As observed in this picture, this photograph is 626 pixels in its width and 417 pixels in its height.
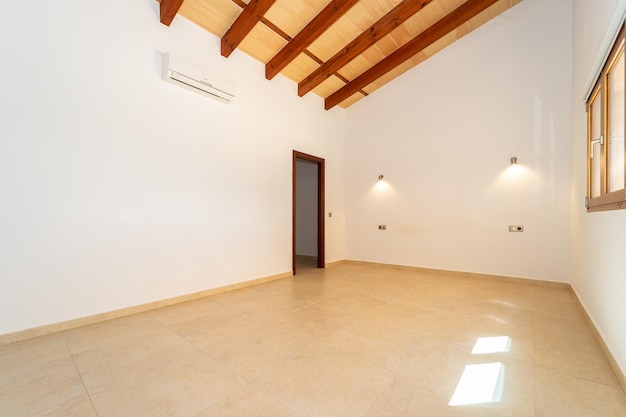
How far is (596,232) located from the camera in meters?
2.53

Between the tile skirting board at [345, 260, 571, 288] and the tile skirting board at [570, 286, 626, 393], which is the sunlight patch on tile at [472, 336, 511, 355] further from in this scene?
the tile skirting board at [345, 260, 571, 288]

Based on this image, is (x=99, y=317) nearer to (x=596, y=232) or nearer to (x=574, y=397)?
(x=574, y=397)

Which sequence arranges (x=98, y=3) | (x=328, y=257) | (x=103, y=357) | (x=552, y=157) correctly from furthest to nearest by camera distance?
(x=328, y=257), (x=552, y=157), (x=98, y=3), (x=103, y=357)

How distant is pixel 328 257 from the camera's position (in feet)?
19.7

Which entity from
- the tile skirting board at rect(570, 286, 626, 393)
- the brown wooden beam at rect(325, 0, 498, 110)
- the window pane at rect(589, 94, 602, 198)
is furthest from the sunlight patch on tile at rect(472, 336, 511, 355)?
the brown wooden beam at rect(325, 0, 498, 110)

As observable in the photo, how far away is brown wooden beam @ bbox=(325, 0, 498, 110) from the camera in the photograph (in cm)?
418

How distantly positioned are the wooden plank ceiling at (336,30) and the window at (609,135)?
2.38 meters

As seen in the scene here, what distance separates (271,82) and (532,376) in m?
4.85

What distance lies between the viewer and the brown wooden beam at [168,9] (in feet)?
10.3

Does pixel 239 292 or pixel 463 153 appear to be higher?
pixel 463 153

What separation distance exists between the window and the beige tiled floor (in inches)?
48.1

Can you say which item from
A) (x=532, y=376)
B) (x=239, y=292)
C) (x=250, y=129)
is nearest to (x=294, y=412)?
(x=532, y=376)

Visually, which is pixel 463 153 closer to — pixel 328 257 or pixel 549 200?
pixel 549 200

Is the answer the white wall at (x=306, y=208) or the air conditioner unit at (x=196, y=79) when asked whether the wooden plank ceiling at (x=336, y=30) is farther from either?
the white wall at (x=306, y=208)
